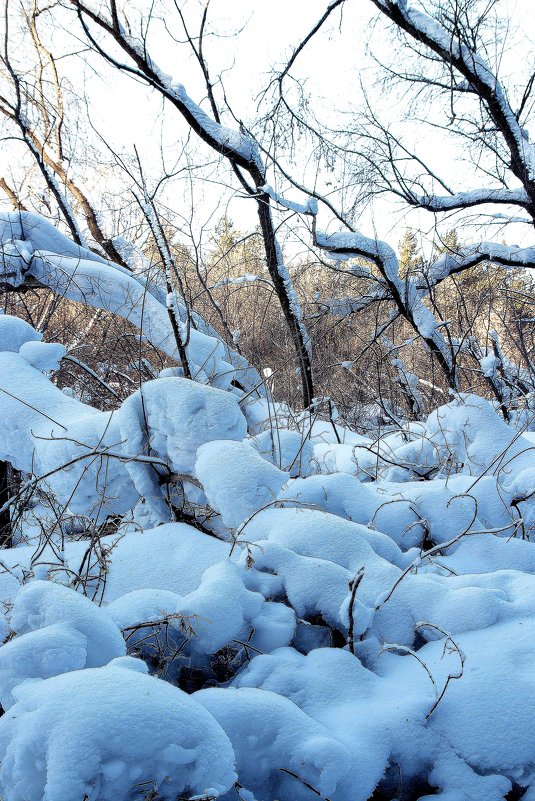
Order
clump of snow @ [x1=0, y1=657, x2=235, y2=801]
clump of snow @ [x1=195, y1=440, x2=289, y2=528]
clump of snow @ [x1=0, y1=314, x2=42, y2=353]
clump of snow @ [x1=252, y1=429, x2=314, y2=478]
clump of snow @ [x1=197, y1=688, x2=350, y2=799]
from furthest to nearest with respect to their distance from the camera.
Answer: clump of snow @ [x1=0, y1=314, x2=42, y2=353] → clump of snow @ [x1=252, y1=429, x2=314, y2=478] → clump of snow @ [x1=195, y1=440, x2=289, y2=528] → clump of snow @ [x1=197, y1=688, x2=350, y2=799] → clump of snow @ [x1=0, y1=657, x2=235, y2=801]

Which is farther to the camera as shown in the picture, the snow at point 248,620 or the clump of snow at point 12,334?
the clump of snow at point 12,334

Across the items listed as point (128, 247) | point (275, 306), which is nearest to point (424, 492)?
point (128, 247)

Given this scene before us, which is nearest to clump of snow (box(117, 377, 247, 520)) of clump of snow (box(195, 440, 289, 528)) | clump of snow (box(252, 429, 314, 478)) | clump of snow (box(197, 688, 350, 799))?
clump of snow (box(195, 440, 289, 528))

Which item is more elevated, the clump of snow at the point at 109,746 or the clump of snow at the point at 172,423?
the clump of snow at the point at 172,423

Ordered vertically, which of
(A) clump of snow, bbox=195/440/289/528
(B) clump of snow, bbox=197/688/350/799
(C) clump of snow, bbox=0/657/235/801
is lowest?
(B) clump of snow, bbox=197/688/350/799

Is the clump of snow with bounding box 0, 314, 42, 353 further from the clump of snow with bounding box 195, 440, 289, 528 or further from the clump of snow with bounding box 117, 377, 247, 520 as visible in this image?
the clump of snow with bounding box 195, 440, 289, 528

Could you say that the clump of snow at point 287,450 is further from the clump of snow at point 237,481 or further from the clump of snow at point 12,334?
the clump of snow at point 12,334

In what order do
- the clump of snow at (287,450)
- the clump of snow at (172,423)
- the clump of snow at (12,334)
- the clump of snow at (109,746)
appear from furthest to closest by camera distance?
the clump of snow at (12,334) → the clump of snow at (287,450) → the clump of snow at (172,423) → the clump of snow at (109,746)

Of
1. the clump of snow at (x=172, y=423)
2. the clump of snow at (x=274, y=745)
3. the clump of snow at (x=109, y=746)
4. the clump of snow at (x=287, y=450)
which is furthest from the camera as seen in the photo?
the clump of snow at (x=287, y=450)

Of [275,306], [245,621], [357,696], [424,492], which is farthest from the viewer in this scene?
[275,306]

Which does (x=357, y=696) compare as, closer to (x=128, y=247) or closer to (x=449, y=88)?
(x=128, y=247)

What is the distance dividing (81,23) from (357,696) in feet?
29.0

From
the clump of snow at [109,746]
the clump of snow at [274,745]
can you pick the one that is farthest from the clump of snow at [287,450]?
the clump of snow at [109,746]

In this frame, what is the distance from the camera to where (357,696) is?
1.49 metres
